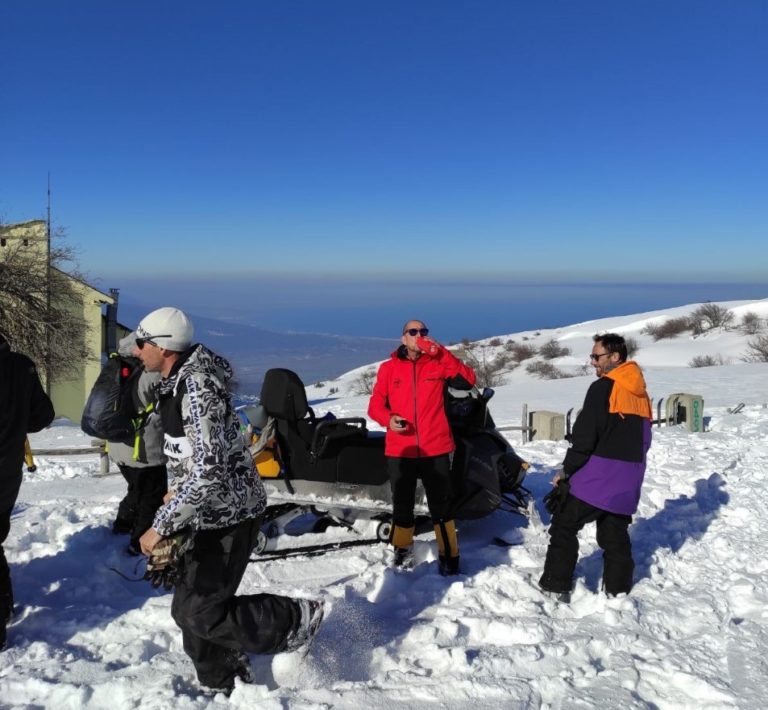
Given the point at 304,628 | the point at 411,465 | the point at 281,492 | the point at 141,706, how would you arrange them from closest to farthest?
the point at 141,706
the point at 304,628
the point at 411,465
the point at 281,492

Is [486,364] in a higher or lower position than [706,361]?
lower

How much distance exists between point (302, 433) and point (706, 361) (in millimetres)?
25415

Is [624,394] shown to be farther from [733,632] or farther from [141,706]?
[141,706]

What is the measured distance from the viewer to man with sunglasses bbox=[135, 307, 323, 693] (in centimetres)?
280

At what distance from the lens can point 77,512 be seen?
5582 millimetres

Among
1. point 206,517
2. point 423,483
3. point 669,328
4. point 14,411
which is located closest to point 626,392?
point 423,483

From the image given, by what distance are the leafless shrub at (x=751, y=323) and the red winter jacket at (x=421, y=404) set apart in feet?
105

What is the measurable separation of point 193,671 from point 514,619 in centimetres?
188

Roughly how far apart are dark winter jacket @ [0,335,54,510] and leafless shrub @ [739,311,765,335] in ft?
113

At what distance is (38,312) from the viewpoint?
22750mm

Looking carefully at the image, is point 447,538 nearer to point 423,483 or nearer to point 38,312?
point 423,483

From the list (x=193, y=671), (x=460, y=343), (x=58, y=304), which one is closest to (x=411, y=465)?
(x=193, y=671)

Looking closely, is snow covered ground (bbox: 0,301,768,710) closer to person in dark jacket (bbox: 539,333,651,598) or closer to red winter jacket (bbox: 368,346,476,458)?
person in dark jacket (bbox: 539,333,651,598)

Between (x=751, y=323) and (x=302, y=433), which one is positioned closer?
(x=302, y=433)
